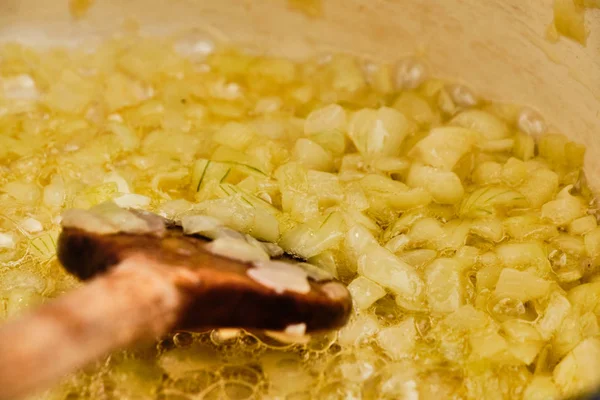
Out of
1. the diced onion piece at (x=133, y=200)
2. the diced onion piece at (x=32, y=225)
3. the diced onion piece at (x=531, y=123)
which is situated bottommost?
the diced onion piece at (x=32, y=225)

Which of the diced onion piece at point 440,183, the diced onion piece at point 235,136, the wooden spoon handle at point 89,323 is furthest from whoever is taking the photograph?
the diced onion piece at point 235,136

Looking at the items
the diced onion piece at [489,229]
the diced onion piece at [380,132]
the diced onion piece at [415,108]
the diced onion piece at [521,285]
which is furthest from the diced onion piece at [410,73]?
the diced onion piece at [521,285]

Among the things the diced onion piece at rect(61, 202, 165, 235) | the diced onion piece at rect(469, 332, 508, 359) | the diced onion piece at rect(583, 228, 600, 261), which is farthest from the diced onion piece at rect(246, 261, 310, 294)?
the diced onion piece at rect(583, 228, 600, 261)

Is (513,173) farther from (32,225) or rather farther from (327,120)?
(32,225)

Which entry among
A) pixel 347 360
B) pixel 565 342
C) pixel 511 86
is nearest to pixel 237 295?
pixel 347 360

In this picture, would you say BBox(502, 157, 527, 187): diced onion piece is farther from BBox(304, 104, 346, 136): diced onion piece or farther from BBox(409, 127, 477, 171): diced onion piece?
BBox(304, 104, 346, 136): diced onion piece

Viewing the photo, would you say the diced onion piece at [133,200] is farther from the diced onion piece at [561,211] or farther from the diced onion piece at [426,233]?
the diced onion piece at [561,211]
